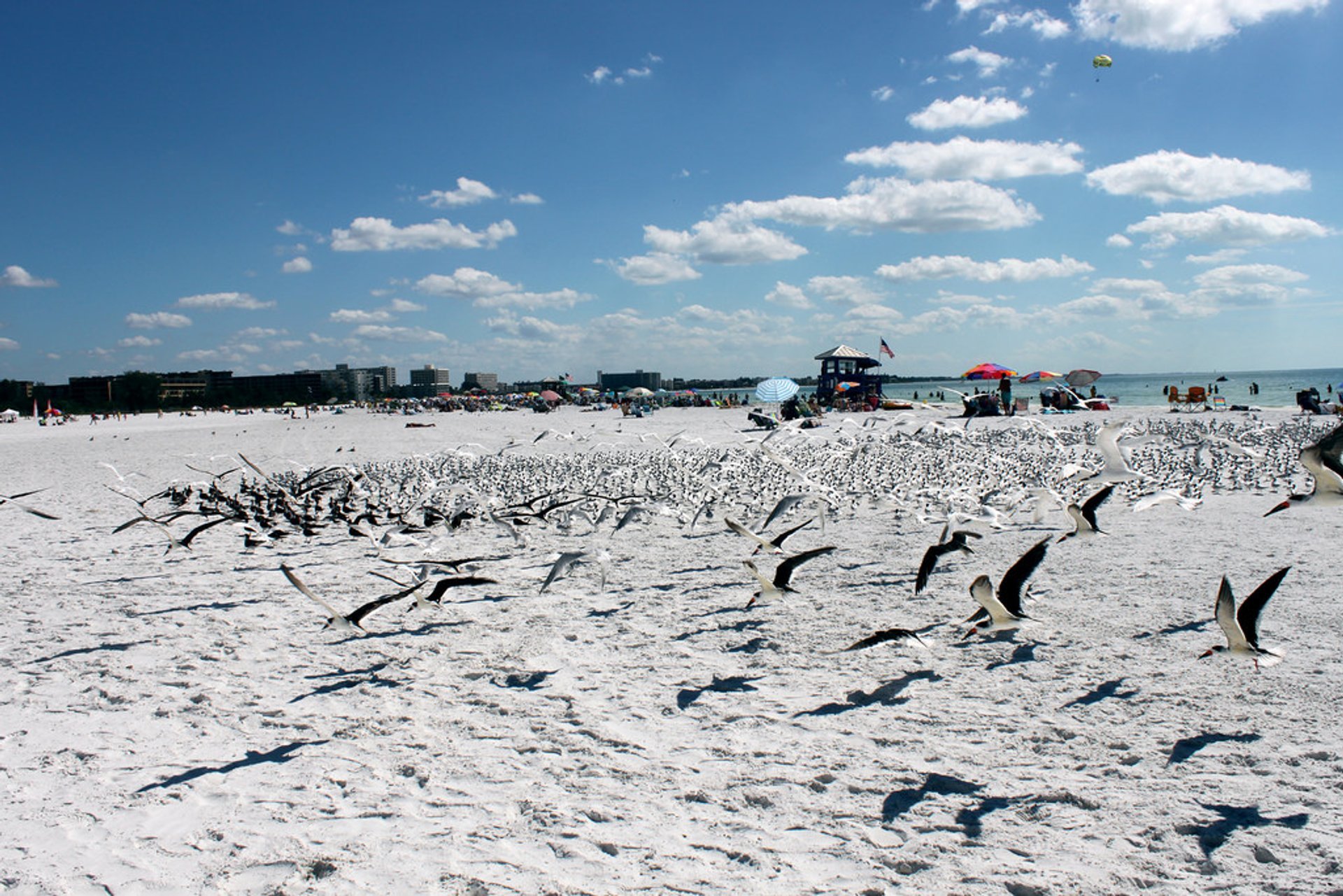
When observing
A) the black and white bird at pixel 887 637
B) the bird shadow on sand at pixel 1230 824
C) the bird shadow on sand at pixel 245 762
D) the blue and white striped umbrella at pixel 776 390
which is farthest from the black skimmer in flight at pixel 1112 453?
the blue and white striped umbrella at pixel 776 390

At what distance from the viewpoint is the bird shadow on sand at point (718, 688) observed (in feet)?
12.0

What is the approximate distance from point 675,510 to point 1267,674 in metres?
5.46

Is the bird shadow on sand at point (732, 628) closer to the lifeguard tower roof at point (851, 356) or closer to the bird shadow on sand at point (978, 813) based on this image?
the bird shadow on sand at point (978, 813)

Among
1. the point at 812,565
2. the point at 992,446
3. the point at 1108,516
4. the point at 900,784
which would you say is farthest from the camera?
the point at 992,446

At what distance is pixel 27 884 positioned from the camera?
2.32 m

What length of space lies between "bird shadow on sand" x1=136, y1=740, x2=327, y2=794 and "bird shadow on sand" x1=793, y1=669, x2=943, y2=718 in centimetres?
212

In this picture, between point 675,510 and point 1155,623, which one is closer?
point 1155,623

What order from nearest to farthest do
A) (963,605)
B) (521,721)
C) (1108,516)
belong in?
(521,721) → (963,605) → (1108,516)

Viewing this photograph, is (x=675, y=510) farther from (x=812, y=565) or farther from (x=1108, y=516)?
(x=1108, y=516)

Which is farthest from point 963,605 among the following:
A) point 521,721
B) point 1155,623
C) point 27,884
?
point 27,884

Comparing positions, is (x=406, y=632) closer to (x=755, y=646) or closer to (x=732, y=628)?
(x=732, y=628)

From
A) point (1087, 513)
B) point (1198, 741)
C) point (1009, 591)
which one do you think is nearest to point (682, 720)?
point (1009, 591)

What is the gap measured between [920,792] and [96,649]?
180 inches

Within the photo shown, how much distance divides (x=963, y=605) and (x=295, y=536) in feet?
21.9
